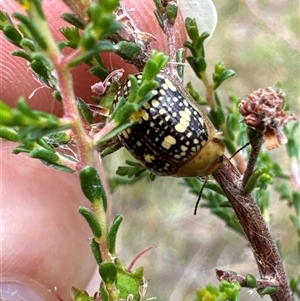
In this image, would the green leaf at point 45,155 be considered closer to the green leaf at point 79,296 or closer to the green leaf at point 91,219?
the green leaf at point 91,219

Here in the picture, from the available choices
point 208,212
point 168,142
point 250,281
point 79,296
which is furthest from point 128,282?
point 208,212

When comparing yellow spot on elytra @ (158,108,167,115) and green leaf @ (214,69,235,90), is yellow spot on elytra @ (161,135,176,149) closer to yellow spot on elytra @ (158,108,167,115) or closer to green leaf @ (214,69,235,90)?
yellow spot on elytra @ (158,108,167,115)

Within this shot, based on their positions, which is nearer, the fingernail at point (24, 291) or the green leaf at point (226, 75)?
the green leaf at point (226, 75)

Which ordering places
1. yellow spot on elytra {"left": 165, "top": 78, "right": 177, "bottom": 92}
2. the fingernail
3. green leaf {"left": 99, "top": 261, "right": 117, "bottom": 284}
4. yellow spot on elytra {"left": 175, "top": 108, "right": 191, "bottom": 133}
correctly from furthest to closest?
the fingernail, yellow spot on elytra {"left": 175, "top": 108, "right": 191, "bottom": 133}, yellow spot on elytra {"left": 165, "top": 78, "right": 177, "bottom": 92}, green leaf {"left": 99, "top": 261, "right": 117, "bottom": 284}

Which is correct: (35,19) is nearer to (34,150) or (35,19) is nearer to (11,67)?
(34,150)

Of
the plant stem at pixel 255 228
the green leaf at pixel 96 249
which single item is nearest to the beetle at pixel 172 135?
the plant stem at pixel 255 228

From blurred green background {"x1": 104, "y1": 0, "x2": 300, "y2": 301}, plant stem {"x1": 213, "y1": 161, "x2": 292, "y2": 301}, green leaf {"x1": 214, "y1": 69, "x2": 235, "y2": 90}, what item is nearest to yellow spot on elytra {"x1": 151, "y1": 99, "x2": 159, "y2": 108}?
plant stem {"x1": 213, "y1": 161, "x2": 292, "y2": 301}

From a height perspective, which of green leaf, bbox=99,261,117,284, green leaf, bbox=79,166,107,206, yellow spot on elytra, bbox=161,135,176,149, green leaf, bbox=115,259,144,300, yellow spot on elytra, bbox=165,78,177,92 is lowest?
green leaf, bbox=115,259,144,300

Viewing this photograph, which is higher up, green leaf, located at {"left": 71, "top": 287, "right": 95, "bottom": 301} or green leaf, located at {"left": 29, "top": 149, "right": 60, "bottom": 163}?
green leaf, located at {"left": 29, "top": 149, "right": 60, "bottom": 163}
